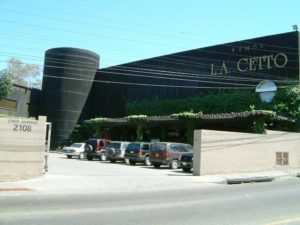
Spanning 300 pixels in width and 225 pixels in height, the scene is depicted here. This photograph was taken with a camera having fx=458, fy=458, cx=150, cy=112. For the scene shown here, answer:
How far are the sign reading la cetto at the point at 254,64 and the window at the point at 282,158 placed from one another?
9.91m

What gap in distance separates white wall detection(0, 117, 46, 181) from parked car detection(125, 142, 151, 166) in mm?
12796

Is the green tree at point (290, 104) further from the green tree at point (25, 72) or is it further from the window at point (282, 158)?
the green tree at point (25, 72)

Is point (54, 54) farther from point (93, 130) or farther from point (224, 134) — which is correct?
point (224, 134)

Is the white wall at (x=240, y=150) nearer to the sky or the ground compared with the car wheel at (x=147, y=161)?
nearer to the sky

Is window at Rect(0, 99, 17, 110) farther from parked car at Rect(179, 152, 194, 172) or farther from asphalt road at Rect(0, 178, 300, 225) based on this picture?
asphalt road at Rect(0, 178, 300, 225)

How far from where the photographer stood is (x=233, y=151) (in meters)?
26.6

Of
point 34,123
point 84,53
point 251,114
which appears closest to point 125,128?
point 84,53

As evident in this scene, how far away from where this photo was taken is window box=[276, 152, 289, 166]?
98.1 feet

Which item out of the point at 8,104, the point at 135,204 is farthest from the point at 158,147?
the point at 8,104

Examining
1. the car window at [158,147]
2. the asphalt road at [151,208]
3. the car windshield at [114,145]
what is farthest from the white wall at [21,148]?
the car windshield at [114,145]

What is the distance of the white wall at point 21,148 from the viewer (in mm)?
18484

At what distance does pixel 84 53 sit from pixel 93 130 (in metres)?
9.59

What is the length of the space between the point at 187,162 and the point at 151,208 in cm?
1483

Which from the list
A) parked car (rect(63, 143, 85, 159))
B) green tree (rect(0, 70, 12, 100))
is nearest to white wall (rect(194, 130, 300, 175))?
parked car (rect(63, 143, 85, 159))
